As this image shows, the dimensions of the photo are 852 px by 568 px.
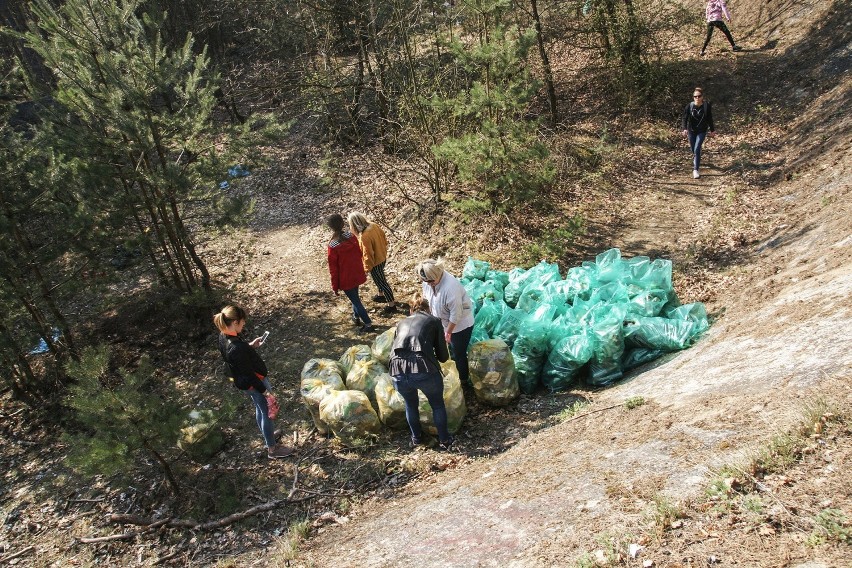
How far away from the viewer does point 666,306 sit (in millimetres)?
6160

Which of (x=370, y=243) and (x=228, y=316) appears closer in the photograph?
(x=228, y=316)

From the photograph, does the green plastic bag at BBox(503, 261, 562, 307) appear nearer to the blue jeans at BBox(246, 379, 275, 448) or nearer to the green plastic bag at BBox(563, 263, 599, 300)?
the green plastic bag at BBox(563, 263, 599, 300)

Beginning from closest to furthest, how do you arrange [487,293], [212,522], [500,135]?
1. [212,522]
2. [487,293]
3. [500,135]

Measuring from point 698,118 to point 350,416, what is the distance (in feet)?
25.2

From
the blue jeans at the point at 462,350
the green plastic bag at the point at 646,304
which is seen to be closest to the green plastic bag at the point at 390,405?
the blue jeans at the point at 462,350

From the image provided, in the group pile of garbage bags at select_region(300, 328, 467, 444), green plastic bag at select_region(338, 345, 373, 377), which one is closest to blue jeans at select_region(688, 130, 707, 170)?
pile of garbage bags at select_region(300, 328, 467, 444)

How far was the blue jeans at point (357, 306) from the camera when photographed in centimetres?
721

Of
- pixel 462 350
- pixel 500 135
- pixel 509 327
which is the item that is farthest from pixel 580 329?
pixel 500 135

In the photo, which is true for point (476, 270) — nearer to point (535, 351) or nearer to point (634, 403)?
point (535, 351)

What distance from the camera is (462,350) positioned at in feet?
18.3

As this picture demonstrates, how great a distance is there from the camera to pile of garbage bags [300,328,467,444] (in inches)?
208

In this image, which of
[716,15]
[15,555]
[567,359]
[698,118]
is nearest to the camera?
[15,555]

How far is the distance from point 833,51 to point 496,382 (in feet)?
35.9

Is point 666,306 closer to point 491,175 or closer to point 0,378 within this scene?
point 491,175
